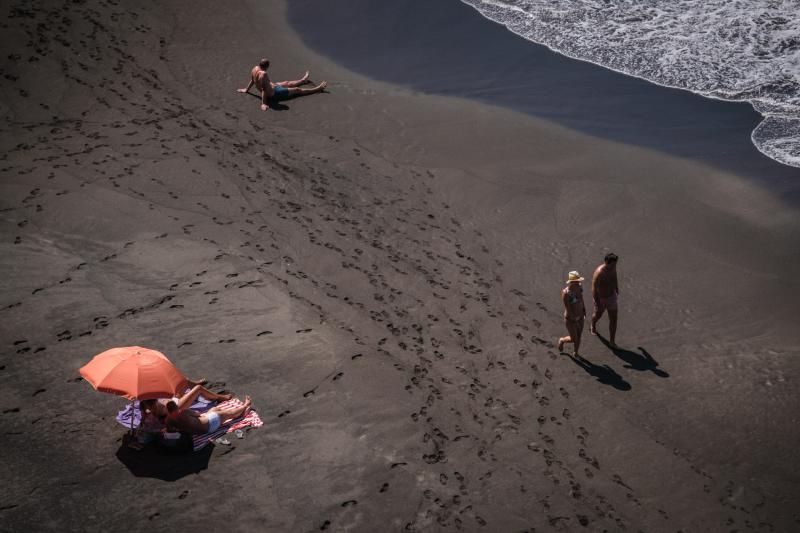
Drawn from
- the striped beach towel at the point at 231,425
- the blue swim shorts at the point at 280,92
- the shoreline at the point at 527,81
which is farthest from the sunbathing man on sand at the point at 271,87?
the striped beach towel at the point at 231,425

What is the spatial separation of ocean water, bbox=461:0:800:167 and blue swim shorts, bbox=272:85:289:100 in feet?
21.8

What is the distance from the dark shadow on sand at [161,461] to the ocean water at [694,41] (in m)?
11.9

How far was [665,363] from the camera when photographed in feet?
28.9

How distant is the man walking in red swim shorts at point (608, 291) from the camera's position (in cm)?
895

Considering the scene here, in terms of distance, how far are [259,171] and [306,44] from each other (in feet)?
19.9

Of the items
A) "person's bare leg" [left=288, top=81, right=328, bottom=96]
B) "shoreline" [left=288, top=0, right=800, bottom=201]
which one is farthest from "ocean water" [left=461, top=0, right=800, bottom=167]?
"person's bare leg" [left=288, top=81, right=328, bottom=96]

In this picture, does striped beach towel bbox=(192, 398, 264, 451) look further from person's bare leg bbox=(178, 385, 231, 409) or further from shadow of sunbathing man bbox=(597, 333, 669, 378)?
shadow of sunbathing man bbox=(597, 333, 669, 378)

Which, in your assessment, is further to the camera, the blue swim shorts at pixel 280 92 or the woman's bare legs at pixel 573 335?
the blue swim shorts at pixel 280 92

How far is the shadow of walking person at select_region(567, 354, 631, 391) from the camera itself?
8.43 m

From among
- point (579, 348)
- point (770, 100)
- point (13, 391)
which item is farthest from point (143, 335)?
point (770, 100)

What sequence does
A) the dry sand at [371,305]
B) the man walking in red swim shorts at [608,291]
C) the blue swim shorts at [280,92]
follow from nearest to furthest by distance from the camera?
the dry sand at [371,305], the man walking in red swim shorts at [608,291], the blue swim shorts at [280,92]

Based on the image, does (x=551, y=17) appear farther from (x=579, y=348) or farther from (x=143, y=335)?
(x=143, y=335)

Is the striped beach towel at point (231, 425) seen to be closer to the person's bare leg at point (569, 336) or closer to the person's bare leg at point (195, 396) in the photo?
the person's bare leg at point (195, 396)

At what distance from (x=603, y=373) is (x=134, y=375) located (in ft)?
18.1
